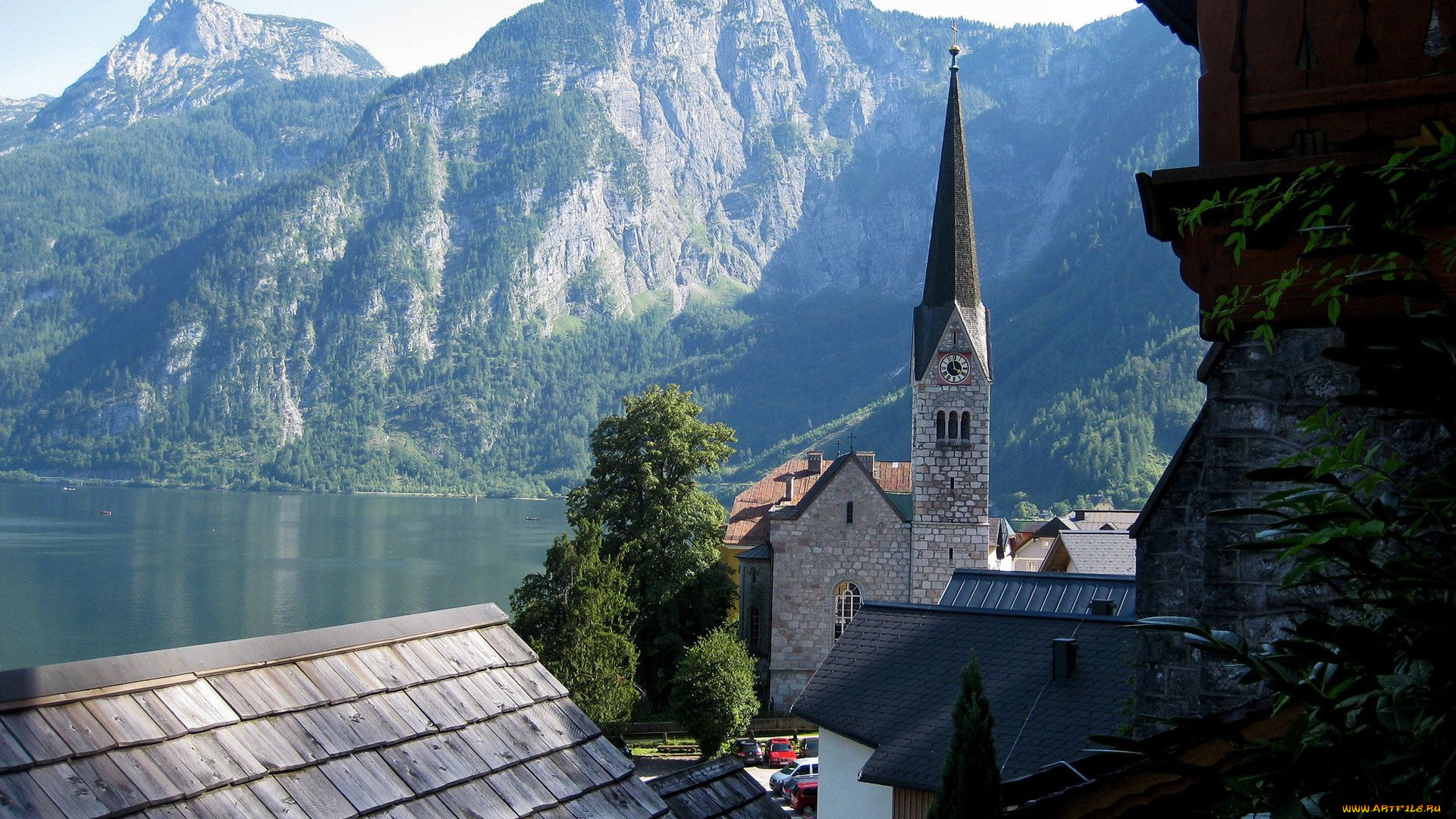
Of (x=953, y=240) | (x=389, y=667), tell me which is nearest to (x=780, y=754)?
(x=953, y=240)

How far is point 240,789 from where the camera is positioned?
11.6 ft

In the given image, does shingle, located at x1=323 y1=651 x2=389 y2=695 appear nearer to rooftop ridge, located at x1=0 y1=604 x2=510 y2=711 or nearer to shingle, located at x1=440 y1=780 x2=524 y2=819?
rooftop ridge, located at x1=0 y1=604 x2=510 y2=711

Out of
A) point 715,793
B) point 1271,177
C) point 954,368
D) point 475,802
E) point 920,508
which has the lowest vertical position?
point 715,793

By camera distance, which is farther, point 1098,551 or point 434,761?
point 1098,551

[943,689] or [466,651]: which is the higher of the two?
[466,651]

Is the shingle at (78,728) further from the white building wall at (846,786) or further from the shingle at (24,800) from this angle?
the white building wall at (846,786)

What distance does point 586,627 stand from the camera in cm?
3186

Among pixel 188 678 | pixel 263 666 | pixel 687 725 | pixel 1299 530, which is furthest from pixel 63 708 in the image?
pixel 687 725

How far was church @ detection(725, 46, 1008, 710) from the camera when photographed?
113 feet

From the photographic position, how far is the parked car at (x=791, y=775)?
2528cm

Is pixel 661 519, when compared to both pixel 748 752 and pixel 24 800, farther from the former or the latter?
pixel 24 800

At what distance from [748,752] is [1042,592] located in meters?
12.0

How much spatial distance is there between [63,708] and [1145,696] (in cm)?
348

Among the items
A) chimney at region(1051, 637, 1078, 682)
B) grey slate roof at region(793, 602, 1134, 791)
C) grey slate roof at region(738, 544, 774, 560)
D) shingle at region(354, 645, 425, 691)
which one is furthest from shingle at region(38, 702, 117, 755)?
grey slate roof at region(738, 544, 774, 560)
